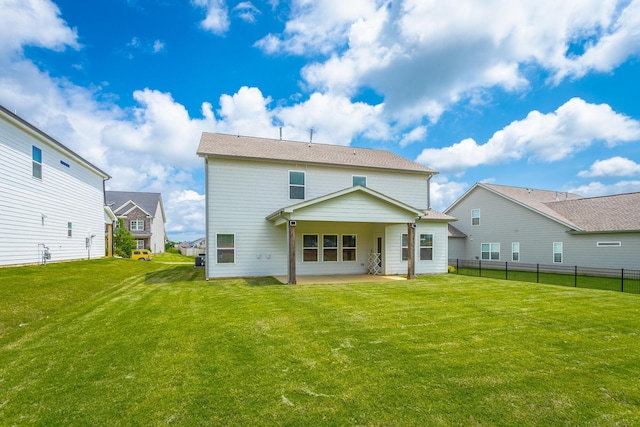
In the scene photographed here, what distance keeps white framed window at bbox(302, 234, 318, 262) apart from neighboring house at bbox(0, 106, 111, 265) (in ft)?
37.0

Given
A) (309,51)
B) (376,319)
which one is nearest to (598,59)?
(309,51)

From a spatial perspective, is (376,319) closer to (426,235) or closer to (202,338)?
(202,338)

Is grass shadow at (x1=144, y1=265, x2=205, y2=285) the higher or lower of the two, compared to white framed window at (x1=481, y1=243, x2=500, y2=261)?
lower

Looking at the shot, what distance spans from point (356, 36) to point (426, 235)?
10030 millimetres

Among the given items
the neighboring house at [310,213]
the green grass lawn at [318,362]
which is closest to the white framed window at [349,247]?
the neighboring house at [310,213]

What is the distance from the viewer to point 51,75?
45.6 ft

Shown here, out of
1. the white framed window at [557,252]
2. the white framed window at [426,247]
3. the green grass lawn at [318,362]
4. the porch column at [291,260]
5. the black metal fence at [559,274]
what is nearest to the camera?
the green grass lawn at [318,362]

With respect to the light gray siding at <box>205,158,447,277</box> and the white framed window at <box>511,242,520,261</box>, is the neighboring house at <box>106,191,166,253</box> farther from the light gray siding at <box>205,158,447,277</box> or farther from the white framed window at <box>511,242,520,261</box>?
the white framed window at <box>511,242,520,261</box>

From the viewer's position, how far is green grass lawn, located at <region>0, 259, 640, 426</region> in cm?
315

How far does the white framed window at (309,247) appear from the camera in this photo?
14.5m

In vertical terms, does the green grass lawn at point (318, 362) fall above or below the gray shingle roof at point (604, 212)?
below

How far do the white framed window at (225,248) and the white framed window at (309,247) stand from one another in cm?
324

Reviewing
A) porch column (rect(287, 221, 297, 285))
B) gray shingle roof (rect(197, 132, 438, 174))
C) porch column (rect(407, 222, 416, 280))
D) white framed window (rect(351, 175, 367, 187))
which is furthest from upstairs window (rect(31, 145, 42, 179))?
porch column (rect(407, 222, 416, 280))

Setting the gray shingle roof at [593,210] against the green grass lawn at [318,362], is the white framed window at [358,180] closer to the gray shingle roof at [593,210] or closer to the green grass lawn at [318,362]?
the green grass lawn at [318,362]
